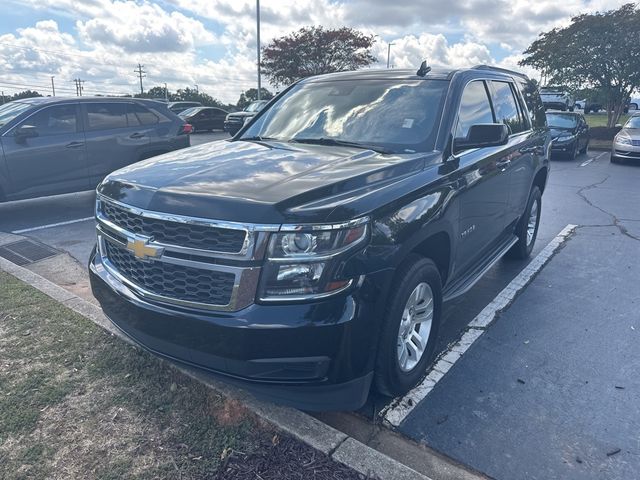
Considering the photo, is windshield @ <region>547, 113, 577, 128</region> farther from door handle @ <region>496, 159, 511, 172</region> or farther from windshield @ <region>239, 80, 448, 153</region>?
windshield @ <region>239, 80, 448, 153</region>

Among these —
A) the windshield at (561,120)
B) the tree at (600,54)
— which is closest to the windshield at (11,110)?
the windshield at (561,120)

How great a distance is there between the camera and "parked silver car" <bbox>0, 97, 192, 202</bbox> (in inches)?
288

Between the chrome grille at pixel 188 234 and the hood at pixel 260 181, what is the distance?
0.06 m

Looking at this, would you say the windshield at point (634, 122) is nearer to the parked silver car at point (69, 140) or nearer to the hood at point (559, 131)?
the hood at point (559, 131)

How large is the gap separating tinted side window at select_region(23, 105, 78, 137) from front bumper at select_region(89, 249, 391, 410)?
20.4 ft

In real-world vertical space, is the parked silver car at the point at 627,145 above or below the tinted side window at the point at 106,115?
below

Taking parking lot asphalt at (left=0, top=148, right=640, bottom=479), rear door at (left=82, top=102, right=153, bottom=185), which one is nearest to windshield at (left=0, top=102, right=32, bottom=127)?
rear door at (left=82, top=102, right=153, bottom=185)

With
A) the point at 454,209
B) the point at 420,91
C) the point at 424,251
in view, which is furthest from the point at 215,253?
the point at 420,91

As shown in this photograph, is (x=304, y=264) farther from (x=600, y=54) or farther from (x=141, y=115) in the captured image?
(x=600, y=54)

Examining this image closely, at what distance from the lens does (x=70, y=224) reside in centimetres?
732

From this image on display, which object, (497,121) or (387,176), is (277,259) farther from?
(497,121)

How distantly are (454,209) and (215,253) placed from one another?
5.57 ft

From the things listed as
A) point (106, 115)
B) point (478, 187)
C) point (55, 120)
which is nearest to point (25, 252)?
point (55, 120)

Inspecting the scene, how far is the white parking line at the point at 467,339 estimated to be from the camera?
3.03 m
